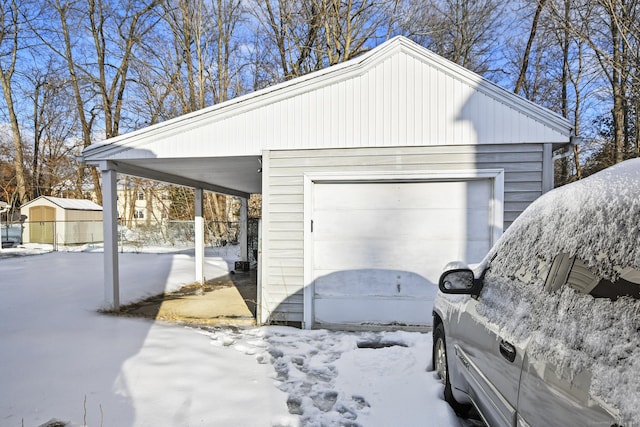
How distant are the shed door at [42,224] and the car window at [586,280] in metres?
22.2

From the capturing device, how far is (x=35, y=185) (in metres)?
25.7

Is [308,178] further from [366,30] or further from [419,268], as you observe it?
[366,30]

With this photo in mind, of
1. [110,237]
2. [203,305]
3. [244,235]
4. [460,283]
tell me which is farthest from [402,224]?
[244,235]

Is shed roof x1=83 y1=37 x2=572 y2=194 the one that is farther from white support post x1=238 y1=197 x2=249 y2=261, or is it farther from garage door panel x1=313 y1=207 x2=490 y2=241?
white support post x1=238 y1=197 x2=249 y2=261

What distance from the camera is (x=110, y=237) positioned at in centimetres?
561

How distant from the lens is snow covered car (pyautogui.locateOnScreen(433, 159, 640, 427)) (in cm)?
104

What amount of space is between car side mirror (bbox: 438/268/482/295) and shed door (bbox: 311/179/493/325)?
2.62m

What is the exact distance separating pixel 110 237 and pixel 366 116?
4.30m

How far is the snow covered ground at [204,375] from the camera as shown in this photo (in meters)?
2.67

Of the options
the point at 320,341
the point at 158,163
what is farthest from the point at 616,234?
the point at 158,163

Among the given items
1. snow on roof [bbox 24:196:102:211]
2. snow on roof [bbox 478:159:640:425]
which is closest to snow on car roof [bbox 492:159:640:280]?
snow on roof [bbox 478:159:640:425]

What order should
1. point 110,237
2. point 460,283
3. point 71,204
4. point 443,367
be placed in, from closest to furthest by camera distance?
point 460,283 < point 443,367 < point 110,237 < point 71,204

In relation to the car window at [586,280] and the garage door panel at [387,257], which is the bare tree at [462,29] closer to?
the garage door panel at [387,257]

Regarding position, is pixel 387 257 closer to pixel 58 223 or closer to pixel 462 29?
pixel 462 29
